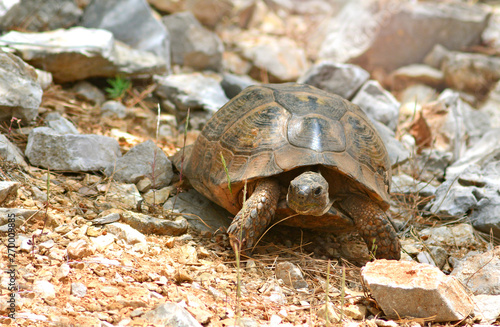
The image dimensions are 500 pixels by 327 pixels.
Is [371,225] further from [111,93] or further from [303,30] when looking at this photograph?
[303,30]

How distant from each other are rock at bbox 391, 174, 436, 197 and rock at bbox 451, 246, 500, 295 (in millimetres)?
990

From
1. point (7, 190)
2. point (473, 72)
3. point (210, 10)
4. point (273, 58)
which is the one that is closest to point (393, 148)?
point (273, 58)

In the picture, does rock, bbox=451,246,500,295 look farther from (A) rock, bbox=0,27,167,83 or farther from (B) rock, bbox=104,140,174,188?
(A) rock, bbox=0,27,167,83

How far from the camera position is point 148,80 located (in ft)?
17.8

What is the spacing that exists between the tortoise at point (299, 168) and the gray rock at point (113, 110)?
66.7 inches

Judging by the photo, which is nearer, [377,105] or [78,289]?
[78,289]

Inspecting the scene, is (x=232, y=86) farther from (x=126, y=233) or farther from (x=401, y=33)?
(x=401, y=33)

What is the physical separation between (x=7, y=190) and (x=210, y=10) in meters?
5.72

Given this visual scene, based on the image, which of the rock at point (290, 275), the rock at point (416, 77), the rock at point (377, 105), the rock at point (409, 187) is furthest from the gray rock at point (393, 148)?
the rock at point (416, 77)

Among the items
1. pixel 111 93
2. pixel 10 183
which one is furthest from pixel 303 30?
pixel 10 183

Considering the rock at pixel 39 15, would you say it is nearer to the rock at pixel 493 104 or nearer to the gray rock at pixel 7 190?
the gray rock at pixel 7 190

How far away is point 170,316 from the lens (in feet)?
5.95

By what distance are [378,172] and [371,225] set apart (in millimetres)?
413

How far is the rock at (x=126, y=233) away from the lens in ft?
8.29
